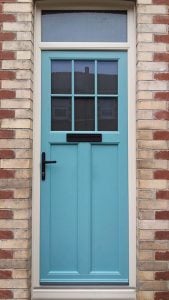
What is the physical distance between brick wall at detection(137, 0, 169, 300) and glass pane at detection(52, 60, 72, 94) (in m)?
0.67

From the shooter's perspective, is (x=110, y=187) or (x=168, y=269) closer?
(x=168, y=269)

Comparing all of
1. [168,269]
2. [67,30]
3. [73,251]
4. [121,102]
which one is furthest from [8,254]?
[67,30]

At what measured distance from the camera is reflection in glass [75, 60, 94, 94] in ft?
14.7

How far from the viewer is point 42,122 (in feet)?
14.6

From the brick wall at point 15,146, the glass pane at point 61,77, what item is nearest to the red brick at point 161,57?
the glass pane at point 61,77

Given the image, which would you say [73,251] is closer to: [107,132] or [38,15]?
[107,132]

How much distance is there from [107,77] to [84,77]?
0.21 m

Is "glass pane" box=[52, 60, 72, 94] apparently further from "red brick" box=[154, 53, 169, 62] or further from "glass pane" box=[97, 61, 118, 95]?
"red brick" box=[154, 53, 169, 62]

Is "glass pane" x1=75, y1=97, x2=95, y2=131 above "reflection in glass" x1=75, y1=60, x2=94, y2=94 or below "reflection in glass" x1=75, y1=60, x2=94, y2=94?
below

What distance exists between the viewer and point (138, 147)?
166 inches

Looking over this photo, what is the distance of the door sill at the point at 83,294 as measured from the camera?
4.31 m

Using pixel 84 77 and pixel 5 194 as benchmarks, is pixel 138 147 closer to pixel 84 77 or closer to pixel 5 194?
pixel 84 77

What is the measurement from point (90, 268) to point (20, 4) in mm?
2463

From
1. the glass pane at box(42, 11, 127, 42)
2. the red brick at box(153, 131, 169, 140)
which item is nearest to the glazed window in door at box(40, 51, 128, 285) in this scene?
the glass pane at box(42, 11, 127, 42)
